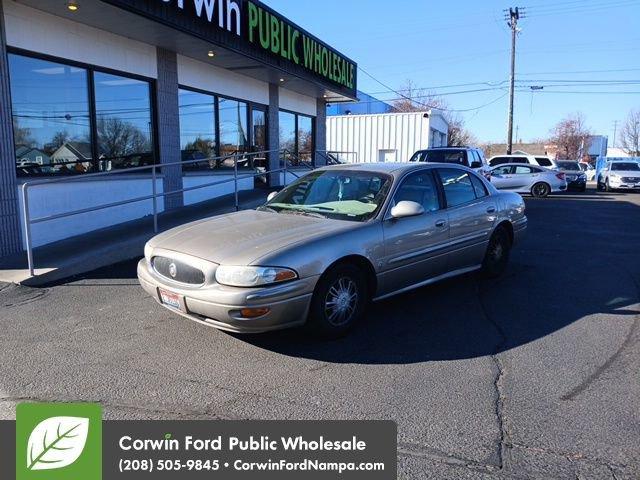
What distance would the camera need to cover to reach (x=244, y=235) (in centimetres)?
463

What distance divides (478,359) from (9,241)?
6515 millimetres

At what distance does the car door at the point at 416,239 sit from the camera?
5109 millimetres

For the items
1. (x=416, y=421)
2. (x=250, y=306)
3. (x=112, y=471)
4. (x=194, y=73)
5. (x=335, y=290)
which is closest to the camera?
(x=112, y=471)

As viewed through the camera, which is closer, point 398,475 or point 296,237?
point 398,475

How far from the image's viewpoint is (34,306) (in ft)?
18.6

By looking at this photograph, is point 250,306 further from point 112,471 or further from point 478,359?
point 478,359

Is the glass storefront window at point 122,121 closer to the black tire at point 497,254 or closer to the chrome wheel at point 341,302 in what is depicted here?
the chrome wheel at point 341,302

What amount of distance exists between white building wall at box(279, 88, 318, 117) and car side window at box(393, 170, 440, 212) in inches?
421

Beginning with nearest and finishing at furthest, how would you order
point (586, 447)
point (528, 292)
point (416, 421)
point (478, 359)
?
1. point (586, 447)
2. point (416, 421)
3. point (478, 359)
4. point (528, 292)

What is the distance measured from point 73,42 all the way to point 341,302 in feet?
22.2

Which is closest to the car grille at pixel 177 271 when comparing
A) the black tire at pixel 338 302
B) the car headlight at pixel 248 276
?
the car headlight at pixel 248 276

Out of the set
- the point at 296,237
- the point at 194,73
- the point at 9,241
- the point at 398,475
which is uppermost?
the point at 194,73

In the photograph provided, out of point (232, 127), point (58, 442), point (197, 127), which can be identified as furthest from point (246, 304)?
point (232, 127)

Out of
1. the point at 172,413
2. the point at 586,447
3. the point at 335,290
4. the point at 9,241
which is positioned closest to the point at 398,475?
the point at 586,447
